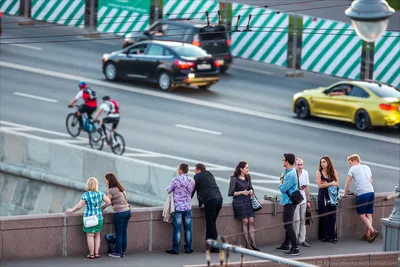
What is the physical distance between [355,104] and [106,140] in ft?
23.6

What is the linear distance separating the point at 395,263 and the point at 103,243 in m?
4.40

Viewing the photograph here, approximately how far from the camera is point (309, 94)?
3422 centimetres

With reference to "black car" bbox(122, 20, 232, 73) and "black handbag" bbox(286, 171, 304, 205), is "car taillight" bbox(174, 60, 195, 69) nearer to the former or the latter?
"black car" bbox(122, 20, 232, 73)

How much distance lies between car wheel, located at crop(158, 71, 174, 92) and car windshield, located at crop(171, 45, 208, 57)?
72 centimetres

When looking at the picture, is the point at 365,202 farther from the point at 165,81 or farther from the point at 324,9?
the point at 324,9

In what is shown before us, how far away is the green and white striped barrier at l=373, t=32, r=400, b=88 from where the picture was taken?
38219 millimetres

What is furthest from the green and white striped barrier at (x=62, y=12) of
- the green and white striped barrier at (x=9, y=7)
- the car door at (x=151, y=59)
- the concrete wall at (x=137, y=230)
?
the concrete wall at (x=137, y=230)

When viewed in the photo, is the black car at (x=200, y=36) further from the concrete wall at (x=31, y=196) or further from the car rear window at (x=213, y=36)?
the concrete wall at (x=31, y=196)

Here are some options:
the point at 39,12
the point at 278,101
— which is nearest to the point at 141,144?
the point at 278,101

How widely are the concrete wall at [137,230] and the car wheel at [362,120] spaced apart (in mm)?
11413

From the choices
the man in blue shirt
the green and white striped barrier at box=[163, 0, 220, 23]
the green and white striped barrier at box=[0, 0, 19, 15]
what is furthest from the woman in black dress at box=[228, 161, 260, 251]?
the green and white striped barrier at box=[0, 0, 19, 15]

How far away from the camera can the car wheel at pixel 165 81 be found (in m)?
36.8

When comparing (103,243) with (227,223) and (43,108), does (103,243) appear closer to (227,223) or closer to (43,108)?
(227,223)

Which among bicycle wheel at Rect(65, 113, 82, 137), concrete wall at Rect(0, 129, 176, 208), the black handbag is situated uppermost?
bicycle wheel at Rect(65, 113, 82, 137)
